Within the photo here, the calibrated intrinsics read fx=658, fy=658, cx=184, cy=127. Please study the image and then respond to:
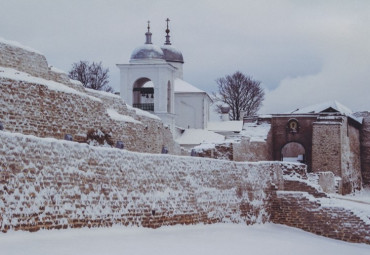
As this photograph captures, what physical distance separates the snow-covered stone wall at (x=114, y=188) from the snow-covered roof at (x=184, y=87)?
31.7 meters

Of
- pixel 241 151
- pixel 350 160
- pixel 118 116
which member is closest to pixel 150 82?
pixel 350 160

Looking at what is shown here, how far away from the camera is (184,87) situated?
49.6 metres

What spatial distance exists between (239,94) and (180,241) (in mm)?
41848

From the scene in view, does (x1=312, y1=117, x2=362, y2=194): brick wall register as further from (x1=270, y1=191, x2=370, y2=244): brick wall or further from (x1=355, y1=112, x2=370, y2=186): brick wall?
(x1=270, y1=191, x2=370, y2=244): brick wall

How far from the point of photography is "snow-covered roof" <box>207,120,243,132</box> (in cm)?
4872

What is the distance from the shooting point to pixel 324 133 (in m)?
28.5

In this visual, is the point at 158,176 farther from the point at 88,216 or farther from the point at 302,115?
the point at 302,115

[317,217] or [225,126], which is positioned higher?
[225,126]

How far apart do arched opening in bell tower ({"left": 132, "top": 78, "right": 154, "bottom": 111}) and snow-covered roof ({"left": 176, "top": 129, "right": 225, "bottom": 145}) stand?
313 centimetres

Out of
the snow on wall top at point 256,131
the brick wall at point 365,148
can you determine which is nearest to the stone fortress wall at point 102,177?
the snow on wall top at point 256,131

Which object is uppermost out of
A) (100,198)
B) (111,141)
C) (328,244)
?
(111,141)

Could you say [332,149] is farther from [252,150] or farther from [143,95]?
[143,95]

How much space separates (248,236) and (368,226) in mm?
3194

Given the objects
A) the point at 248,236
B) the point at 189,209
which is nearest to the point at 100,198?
the point at 189,209
